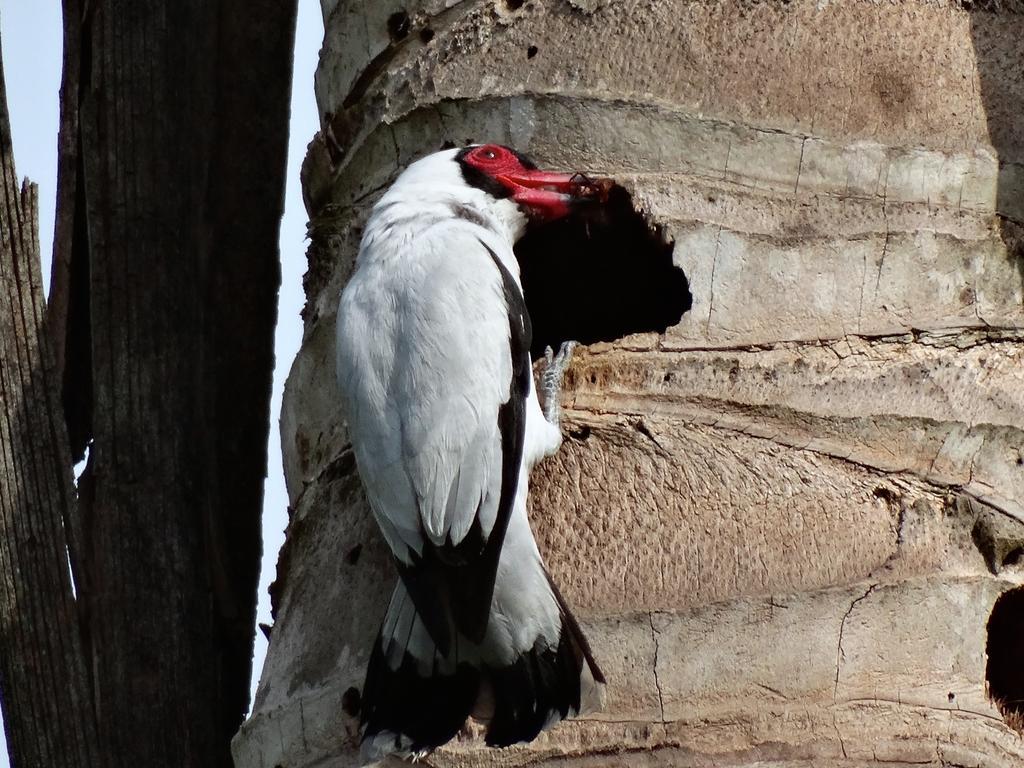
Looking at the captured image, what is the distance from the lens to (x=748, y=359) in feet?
9.37

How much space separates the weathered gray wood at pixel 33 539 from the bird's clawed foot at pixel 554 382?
101 centimetres

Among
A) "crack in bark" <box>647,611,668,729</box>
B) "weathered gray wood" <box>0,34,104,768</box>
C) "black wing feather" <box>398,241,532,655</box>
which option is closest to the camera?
"crack in bark" <box>647,611,668,729</box>

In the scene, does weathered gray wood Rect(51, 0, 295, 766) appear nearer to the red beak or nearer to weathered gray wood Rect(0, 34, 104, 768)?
weathered gray wood Rect(0, 34, 104, 768)

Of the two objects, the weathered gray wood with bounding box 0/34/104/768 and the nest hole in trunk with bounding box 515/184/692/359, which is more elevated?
the nest hole in trunk with bounding box 515/184/692/359

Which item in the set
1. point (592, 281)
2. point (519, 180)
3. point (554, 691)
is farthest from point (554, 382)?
A: point (592, 281)

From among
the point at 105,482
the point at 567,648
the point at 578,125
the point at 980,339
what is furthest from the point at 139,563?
the point at 980,339

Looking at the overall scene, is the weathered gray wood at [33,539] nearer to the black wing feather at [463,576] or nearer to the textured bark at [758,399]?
the textured bark at [758,399]

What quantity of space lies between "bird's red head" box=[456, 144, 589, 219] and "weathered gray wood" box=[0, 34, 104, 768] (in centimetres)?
94

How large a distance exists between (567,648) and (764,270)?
0.79 metres

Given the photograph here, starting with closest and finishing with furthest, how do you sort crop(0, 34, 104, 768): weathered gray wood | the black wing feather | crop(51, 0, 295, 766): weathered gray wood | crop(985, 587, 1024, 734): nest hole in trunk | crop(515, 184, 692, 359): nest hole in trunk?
1. the black wing feather
2. crop(985, 587, 1024, 734): nest hole in trunk
3. crop(0, 34, 104, 768): weathered gray wood
4. crop(51, 0, 295, 766): weathered gray wood
5. crop(515, 184, 692, 359): nest hole in trunk

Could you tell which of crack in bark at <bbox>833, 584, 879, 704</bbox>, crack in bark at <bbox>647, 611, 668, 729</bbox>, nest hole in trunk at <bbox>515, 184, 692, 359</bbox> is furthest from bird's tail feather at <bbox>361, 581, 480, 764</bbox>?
nest hole in trunk at <bbox>515, 184, 692, 359</bbox>

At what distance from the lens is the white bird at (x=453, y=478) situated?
2664 millimetres

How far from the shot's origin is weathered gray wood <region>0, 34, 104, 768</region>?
315 centimetres

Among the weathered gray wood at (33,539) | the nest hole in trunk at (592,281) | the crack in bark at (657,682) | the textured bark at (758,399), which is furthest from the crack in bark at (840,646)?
the weathered gray wood at (33,539)
